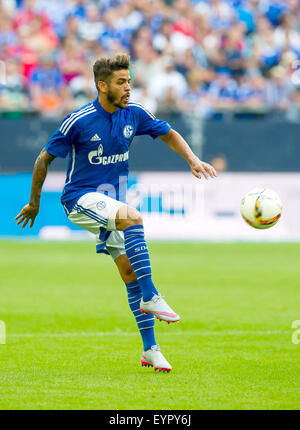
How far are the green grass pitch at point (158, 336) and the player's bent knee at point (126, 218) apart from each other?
1090mm

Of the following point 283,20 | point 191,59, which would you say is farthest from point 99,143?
point 283,20

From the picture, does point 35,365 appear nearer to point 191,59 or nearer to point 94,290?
point 94,290

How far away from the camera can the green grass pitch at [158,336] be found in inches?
214

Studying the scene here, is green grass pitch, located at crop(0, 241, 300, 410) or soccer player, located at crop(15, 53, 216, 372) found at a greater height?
soccer player, located at crop(15, 53, 216, 372)

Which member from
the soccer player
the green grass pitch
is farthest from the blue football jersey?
the green grass pitch

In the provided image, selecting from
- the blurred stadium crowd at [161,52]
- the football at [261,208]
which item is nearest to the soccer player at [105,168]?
the football at [261,208]

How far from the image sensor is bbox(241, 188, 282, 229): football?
22.6 ft

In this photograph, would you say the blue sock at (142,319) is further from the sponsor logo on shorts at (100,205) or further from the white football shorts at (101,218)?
the sponsor logo on shorts at (100,205)

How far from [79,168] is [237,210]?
38.7 feet

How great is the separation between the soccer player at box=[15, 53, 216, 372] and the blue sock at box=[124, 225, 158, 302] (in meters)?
0.09

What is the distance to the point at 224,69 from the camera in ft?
63.9

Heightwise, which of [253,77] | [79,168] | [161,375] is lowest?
[161,375]

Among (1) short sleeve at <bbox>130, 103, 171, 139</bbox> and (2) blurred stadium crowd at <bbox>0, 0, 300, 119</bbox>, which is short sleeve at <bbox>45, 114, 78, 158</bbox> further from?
(2) blurred stadium crowd at <bbox>0, 0, 300, 119</bbox>

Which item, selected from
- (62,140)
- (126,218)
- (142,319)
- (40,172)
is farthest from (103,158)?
(142,319)
